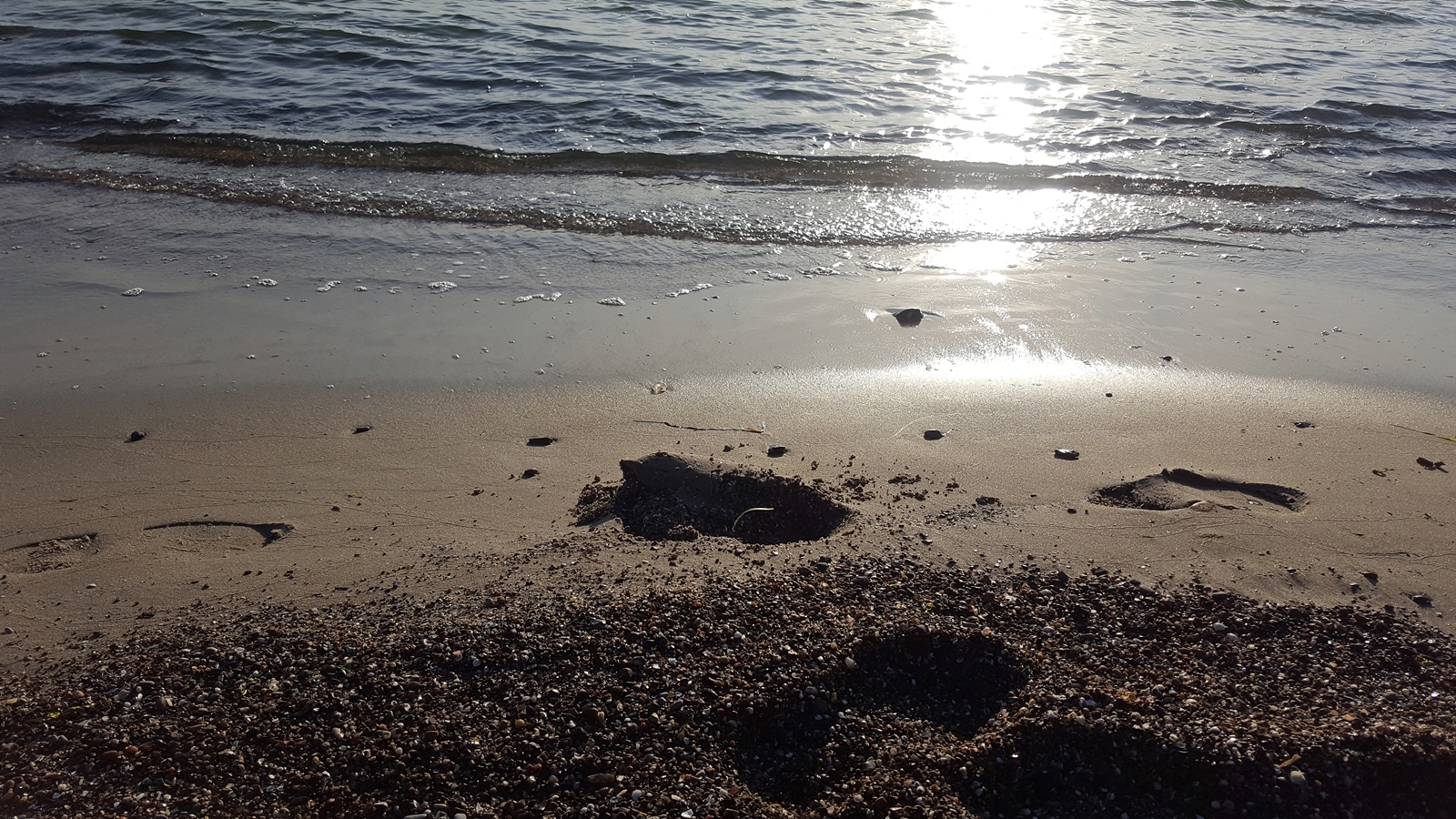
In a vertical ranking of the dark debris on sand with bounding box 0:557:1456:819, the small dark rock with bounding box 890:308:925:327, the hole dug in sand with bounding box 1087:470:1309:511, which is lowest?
the dark debris on sand with bounding box 0:557:1456:819

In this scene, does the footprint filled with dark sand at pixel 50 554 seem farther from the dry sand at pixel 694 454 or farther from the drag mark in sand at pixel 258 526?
the drag mark in sand at pixel 258 526

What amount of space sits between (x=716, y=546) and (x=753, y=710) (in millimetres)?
794

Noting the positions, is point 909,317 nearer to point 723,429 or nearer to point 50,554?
point 723,429

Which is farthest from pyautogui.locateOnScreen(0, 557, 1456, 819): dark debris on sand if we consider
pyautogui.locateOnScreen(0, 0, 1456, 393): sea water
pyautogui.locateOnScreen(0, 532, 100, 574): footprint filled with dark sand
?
pyautogui.locateOnScreen(0, 0, 1456, 393): sea water

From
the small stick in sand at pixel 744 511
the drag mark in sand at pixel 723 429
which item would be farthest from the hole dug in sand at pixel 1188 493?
the drag mark in sand at pixel 723 429

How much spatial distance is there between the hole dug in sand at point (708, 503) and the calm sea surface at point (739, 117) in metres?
3.35

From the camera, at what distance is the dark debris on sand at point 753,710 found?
205cm

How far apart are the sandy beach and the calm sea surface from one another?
1.92 meters

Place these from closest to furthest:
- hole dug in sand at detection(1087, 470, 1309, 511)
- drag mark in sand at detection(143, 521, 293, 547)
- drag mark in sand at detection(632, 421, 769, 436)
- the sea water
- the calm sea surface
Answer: drag mark in sand at detection(143, 521, 293, 547) < hole dug in sand at detection(1087, 470, 1309, 511) < drag mark in sand at detection(632, 421, 769, 436) < the sea water < the calm sea surface

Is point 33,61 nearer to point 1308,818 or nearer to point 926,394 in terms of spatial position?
point 926,394

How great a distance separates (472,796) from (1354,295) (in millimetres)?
5741

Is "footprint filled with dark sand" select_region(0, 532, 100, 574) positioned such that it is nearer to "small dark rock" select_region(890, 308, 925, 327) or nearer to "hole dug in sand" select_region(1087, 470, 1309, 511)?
"hole dug in sand" select_region(1087, 470, 1309, 511)

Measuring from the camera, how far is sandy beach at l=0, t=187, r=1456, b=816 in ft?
6.97

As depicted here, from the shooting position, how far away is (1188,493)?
340 centimetres
